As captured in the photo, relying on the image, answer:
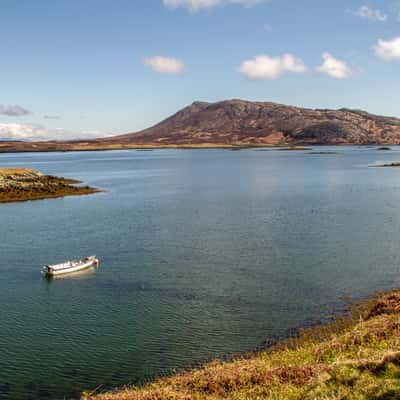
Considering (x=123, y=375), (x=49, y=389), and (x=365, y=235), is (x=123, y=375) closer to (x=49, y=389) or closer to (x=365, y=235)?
(x=49, y=389)

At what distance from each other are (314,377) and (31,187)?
95653 mm

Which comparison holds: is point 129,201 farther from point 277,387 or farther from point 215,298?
point 277,387

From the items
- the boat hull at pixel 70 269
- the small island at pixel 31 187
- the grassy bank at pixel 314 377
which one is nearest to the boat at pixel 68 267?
the boat hull at pixel 70 269

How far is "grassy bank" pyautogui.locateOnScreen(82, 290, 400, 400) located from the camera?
1527 centimetres

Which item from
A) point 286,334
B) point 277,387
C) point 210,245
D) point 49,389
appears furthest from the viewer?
point 210,245

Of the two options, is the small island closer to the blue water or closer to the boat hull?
the blue water

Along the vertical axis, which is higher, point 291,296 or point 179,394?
point 179,394

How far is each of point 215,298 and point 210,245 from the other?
663 inches

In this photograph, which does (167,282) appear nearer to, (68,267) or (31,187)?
(68,267)

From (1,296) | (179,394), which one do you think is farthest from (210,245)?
(179,394)

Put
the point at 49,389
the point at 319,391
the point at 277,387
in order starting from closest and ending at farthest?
the point at 319,391
the point at 277,387
the point at 49,389

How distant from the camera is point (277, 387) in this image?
1670cm

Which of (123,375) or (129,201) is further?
(129,201)

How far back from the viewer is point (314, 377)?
16953mm
